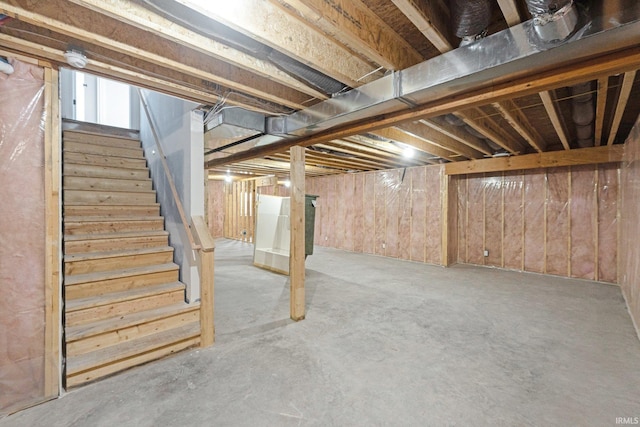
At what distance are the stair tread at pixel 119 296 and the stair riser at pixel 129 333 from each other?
28 centimetres

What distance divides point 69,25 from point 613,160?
6.27 metres

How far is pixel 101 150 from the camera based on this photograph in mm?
3682

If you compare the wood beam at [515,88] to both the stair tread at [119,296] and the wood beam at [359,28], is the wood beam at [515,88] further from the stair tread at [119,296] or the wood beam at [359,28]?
the stair tread at [119,296]

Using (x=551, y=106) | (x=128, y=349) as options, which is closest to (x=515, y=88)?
(x=551, y=106)

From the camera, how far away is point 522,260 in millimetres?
5184

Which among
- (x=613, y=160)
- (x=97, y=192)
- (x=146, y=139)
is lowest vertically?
(x=97, y=192)

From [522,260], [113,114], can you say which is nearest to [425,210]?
[522,260]

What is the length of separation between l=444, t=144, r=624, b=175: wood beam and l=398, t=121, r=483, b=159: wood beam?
1.44 ft

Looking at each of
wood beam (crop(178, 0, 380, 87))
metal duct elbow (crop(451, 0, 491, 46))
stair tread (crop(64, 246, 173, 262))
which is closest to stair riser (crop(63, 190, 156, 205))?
stair tread (crop(64, 246, 173, 262))

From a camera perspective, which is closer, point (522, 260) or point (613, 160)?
point (613, 160)

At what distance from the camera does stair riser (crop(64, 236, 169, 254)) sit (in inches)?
104

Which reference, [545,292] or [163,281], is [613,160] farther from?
[163,281]

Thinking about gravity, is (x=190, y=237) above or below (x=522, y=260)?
above

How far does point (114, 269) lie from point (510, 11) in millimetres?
3590
